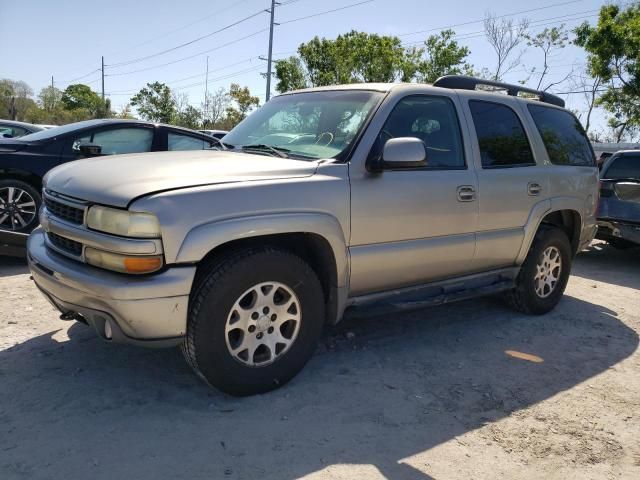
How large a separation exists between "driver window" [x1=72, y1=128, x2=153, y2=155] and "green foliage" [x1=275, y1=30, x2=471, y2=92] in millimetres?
21362

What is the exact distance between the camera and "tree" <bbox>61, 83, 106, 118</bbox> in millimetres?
60100

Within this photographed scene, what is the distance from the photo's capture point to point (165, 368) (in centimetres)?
350

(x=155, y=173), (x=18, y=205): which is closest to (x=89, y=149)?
(x=18, y=205)

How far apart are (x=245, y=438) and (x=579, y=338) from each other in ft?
10.5

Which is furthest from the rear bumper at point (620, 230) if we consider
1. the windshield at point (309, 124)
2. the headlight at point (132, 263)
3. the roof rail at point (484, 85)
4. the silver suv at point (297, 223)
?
the headlight at point (132, 263)

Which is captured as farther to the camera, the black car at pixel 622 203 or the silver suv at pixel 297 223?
the black car at pixel 622 203

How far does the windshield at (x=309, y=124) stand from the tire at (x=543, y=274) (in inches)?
86.6

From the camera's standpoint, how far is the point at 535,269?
4.87 metres

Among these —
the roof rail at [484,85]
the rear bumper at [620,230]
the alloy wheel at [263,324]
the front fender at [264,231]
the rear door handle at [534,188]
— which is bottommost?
the alloy wheel at [263,324]

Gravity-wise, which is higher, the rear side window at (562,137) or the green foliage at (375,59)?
the green foliage at (375,59)

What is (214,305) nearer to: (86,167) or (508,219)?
(86,167)

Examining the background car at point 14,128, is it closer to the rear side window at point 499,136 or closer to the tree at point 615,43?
the rear side window at point 499,136

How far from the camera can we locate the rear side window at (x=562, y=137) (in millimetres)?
4898

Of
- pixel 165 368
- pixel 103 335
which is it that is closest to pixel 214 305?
pixel 103 335
